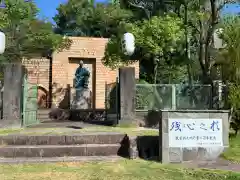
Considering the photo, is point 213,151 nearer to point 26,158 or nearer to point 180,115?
point 180,115

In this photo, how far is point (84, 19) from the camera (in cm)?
3494

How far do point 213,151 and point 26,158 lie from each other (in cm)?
405

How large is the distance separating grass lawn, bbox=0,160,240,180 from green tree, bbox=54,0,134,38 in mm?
23099

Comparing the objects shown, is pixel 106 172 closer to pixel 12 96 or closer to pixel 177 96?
pixel 12 96

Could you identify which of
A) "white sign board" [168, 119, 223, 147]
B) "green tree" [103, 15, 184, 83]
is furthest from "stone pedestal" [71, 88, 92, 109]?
"white sign board" [168, 119, 223, 147]

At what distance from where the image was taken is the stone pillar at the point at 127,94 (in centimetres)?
1199

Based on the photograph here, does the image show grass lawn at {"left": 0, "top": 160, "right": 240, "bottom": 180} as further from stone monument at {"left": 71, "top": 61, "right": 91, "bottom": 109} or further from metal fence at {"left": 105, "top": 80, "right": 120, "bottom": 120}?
stone monument at {"left": 71, "top": 61, "right": 91, "bottom": 109}

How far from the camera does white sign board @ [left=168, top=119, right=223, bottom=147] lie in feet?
27.1

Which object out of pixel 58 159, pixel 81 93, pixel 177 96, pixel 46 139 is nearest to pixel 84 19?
pixel 81 93

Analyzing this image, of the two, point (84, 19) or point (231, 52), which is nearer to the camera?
point (231, 52)

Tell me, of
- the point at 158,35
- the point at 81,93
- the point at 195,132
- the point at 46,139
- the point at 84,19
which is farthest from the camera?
the point at 84,19

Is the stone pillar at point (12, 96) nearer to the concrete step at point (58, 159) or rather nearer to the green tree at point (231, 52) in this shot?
the concrete step at point (58, 159)

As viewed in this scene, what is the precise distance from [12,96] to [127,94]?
3497mm

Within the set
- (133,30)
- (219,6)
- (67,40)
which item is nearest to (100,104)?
(67,40)
